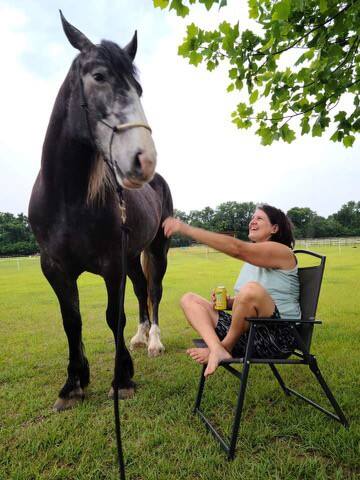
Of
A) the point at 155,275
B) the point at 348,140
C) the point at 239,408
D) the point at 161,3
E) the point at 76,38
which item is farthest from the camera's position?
the point at 155,275

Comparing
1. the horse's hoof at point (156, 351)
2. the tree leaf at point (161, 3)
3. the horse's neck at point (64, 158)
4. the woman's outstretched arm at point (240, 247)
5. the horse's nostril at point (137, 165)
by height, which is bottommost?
the horse's hoof at point (156, 351)

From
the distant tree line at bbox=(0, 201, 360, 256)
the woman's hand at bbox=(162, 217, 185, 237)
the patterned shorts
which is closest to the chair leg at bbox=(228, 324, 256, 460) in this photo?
the patterned shorts

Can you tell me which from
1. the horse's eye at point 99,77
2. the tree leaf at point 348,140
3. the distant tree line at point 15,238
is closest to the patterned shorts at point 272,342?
the horse's eye at point 99,77

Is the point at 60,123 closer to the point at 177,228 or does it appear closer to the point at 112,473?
the point at 177,228

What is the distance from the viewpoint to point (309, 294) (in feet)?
8.21

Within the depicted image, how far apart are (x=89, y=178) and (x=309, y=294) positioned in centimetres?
195

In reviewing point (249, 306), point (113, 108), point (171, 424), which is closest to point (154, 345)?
point (171, 424)

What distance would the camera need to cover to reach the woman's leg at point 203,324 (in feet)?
7.52

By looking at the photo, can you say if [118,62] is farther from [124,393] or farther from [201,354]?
[124,393]

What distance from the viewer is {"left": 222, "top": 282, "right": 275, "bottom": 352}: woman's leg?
7.36 feet

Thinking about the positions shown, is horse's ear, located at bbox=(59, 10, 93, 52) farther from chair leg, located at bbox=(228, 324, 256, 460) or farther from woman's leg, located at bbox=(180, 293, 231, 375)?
chair leg, located at bbox=(228, 324, 256, 460)

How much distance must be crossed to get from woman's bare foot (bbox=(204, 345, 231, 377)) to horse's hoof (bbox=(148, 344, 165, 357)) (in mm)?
2070

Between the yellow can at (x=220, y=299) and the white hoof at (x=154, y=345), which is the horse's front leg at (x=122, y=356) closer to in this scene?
the yellow can at (x=220, y=299)

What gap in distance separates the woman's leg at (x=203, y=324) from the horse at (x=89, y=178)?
54cm
